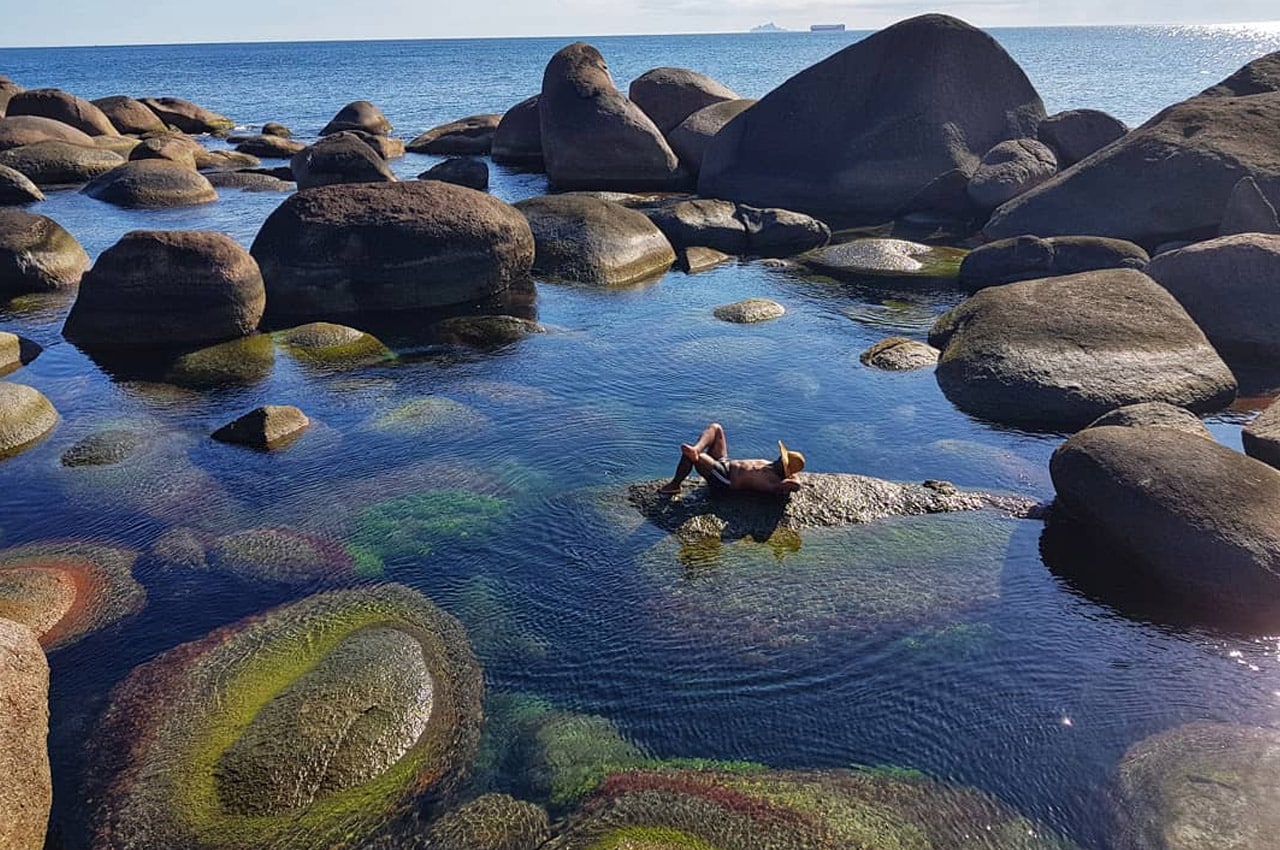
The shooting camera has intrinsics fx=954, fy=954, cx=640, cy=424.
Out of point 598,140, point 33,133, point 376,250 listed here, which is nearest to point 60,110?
point 33,133

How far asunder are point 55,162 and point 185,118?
82.0 ft

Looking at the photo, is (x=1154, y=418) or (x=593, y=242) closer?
(x=1154, y=418)

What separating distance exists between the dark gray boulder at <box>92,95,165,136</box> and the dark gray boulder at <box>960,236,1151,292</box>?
163 feet

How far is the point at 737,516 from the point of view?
1255 cm

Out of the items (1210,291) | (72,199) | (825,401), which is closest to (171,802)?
(825,401)

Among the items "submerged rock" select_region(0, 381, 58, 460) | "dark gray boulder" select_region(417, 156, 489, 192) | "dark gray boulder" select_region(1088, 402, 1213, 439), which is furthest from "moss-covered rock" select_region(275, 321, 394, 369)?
"dark gray boulder" select_region(417, 156, 489, 192)

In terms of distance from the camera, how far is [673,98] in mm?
43781

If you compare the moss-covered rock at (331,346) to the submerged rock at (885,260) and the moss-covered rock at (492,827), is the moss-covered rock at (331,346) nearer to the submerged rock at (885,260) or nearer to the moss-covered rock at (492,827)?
the moss-covered rock at (492,827)

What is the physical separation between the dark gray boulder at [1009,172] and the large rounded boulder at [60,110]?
4346 centimetres

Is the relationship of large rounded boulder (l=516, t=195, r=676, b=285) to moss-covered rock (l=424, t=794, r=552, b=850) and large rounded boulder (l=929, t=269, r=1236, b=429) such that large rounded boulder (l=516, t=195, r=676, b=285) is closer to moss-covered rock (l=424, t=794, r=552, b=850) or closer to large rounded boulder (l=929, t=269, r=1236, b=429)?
large rounded boulder (l=929, t=269, r=1236, b=429)

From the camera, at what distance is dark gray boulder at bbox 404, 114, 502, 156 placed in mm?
52312

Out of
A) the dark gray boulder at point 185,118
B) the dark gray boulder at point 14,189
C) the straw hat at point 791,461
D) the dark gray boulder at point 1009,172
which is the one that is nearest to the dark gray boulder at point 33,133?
the dark gray boulder at point 14,189

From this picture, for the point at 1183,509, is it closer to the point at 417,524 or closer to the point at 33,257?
the point at 417,524

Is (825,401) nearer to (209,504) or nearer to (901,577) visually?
(901,577)
